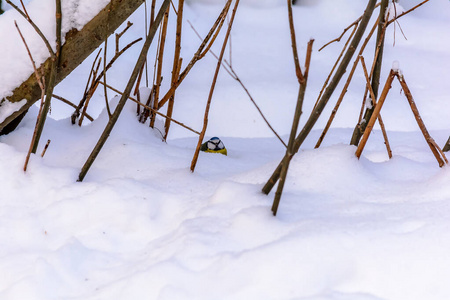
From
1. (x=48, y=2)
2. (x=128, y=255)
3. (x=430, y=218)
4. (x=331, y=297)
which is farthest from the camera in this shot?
(x=48, y=2)

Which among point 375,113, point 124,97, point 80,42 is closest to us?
point 375,113

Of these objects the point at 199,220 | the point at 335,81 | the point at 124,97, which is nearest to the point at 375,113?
the point at 335,81

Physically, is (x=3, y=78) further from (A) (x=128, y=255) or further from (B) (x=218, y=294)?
(B) (x=218, y=294)

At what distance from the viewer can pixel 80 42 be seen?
5.32ft

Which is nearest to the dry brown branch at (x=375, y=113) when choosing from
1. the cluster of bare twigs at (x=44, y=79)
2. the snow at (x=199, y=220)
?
the snow at (x=199, y=220)

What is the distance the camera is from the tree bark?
1.60 metres

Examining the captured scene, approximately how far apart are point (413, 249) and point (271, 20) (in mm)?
4574

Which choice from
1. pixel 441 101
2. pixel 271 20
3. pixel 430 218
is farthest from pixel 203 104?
pixel 430 218

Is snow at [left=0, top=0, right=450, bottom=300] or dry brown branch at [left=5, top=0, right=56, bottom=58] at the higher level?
dry brown branch at [left=5, top=0, right=56, bottom=58]

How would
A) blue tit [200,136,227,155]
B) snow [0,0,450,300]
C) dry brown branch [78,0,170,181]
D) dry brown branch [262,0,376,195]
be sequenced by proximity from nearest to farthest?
snow [0,0,450,300]
dry brown branch [262,0,376,195]
dry brown branch [78,0,170,181]
blue tit [200,136,227,155]

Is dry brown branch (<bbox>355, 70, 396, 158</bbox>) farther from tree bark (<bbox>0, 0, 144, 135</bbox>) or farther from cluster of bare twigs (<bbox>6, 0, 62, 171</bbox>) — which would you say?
cluster of bare twigs (<bbox>6, 0, 62, 171</bbox>)

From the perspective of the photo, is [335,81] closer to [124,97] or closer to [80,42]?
[124,97]

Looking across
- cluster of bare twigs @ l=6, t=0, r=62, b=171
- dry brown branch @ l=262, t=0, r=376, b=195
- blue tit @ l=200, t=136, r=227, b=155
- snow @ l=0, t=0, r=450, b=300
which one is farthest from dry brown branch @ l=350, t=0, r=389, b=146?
cluster of bare twigs @ l=6, t=0, r=62, b=171

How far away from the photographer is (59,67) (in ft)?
5.36
